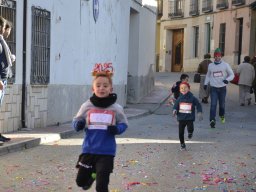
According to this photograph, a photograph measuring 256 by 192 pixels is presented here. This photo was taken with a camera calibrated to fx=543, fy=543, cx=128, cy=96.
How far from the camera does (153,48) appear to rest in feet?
84.1

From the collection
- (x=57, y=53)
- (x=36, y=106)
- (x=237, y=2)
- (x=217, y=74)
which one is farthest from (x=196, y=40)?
(x=36, y=106)

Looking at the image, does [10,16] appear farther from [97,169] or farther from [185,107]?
[97,169]

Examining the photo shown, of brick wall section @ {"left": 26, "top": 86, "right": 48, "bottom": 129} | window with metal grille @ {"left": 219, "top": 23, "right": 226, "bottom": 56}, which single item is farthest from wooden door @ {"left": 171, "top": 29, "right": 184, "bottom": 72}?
brick wall section @ {"left": 26, "top": 86, "right": 48, "bottom": 129}

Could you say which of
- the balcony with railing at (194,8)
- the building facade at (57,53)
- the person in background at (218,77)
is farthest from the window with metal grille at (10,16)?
the balcony with railing at (194,8)

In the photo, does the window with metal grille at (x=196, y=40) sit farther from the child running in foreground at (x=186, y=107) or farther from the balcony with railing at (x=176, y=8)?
the child running in foreground at (x=186, y=107)

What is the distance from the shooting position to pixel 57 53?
12.7 metres

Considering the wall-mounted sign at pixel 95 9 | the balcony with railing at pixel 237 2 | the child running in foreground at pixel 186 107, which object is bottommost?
the child running in foreground at pixel 186 107

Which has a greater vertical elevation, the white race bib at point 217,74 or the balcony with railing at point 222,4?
the balcony with railing at point 222,4

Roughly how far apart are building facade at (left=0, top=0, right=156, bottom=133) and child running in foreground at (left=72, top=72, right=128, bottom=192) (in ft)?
1.50

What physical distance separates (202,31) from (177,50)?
471 centimetres

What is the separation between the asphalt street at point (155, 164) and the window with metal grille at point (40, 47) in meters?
1.52

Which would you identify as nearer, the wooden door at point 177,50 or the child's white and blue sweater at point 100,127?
the child's white and blue sweater at point 100,127

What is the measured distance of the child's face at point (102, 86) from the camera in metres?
5.40

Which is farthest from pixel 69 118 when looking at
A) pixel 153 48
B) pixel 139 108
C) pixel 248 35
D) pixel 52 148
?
pixel 248 35
